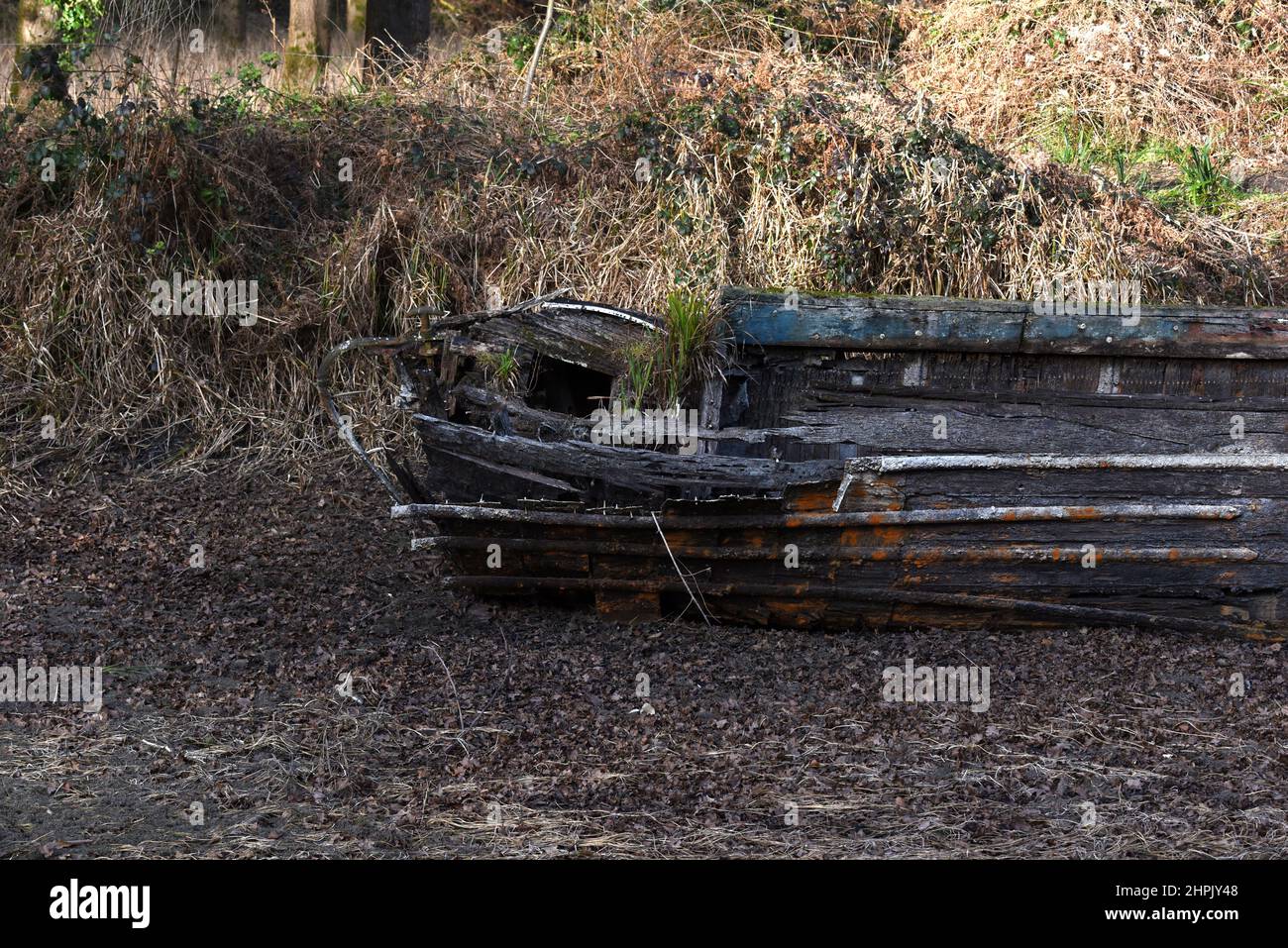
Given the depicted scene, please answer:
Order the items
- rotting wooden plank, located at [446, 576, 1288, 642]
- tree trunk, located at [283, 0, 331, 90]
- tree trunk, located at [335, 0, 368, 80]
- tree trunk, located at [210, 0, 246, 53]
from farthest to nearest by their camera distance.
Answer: tree trunk, located at [210, 0, 246, 53] < tree trunk, located at [335, 0, 368, 80] < tree trunk, located at [283, 0, 331, 90] < rotting wooden plank, located at [446, 576, 1288, 642]

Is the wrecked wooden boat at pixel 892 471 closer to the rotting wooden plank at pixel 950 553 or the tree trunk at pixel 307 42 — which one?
the rotting wooden plank at pixel 950 553

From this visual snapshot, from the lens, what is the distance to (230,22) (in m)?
13.3

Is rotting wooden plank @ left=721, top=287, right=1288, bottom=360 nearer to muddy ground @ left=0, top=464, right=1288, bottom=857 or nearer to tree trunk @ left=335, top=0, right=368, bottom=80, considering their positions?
muddy ground @ left=0, top=464, right=1288, bottom=857

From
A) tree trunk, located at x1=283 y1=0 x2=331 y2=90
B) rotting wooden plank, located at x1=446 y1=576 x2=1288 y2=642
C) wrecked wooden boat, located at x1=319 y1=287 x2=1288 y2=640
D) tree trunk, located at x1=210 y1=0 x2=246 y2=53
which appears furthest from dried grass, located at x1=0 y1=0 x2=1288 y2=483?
tree trunk, located at x1=210 y1=0 x2=246 y2=53

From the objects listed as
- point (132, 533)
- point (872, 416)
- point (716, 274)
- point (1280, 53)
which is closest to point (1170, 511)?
point (872, 416)

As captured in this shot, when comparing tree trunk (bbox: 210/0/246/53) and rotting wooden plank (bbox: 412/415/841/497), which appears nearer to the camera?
rotting wooden plank (bbox: 412/415/841/497)

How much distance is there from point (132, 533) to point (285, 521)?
2.54ft

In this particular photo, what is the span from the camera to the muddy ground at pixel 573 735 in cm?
381

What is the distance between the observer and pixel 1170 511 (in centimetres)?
518

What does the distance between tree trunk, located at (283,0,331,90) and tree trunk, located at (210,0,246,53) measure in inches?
102

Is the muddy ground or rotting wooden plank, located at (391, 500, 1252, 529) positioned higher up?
rotting wooden plank, located at (391, 500, 1252, 529)

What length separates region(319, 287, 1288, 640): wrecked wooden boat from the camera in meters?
5.15

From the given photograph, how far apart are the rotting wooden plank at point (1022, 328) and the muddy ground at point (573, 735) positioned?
119 cm

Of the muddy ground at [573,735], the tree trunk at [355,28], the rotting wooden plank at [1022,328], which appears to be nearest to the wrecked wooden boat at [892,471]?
the rotting wooden plank at [1022,328]
